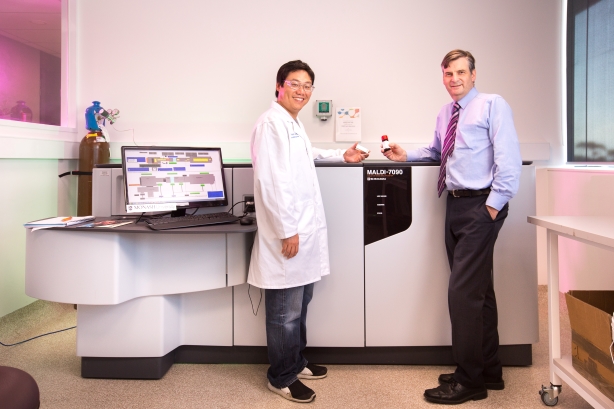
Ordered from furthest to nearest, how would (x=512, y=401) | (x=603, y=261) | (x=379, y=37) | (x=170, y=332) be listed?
(x=379, y=37)
(x=603, y=261)
(x=170, y=332)
(x=512, y=401)

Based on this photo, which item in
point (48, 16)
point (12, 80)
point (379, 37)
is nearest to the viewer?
point (379, 37)

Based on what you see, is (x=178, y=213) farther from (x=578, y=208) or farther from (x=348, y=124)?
(x=578, y=208)

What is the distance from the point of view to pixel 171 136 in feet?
11.6

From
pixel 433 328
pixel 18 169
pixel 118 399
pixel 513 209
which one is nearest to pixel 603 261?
pixel 513 209

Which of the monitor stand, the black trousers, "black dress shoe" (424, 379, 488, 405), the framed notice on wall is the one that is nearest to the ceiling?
the monitor stand

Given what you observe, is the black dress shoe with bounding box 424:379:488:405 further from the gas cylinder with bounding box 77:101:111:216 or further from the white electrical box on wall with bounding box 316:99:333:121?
the gas cylinder with bounding box 77:101:111:216

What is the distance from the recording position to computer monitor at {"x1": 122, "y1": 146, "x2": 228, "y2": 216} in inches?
93.8

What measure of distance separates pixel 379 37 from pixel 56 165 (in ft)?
8.24

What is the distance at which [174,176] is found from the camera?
247 centimetres

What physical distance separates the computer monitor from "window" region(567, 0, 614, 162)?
2.38m

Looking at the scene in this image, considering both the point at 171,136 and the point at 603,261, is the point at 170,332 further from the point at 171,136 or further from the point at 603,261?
the point at 603,261

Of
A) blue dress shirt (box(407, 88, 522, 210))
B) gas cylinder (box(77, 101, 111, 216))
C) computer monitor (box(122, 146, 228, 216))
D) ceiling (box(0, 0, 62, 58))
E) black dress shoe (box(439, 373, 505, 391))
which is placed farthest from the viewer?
ceiling (box(0, 0, 62, 58))

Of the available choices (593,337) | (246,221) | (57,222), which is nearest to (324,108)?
(246,221)

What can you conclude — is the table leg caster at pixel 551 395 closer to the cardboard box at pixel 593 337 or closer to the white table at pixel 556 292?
the white table at pixel 556 292
